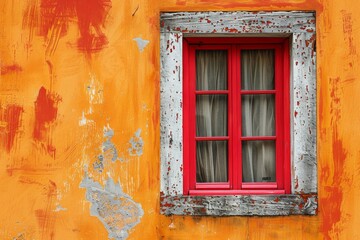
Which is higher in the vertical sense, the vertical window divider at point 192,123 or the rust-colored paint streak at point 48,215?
the vertical window divider at point 192,123

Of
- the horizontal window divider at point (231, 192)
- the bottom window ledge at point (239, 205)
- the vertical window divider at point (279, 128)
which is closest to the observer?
the bottom window ledge at point (239, 205)

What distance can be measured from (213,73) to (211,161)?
2.85 feet

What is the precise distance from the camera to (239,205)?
19.0 ft

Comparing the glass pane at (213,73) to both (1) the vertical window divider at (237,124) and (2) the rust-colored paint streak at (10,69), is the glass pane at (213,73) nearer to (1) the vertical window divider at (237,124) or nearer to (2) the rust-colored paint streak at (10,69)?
(1) the vertical window divider at (237,124)

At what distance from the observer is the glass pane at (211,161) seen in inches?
238

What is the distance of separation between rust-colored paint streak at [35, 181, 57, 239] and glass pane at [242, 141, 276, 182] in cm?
185

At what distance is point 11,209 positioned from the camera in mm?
5820

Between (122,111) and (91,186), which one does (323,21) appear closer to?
(122,111)

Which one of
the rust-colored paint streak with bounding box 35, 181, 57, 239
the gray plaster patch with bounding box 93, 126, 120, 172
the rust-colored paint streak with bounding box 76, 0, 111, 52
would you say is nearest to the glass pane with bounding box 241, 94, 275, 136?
the gray plaster patch with bounding box 93, 126, 120, 172

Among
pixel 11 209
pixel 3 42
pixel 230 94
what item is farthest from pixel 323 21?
pixel 11 209

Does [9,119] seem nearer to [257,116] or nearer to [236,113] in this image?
[236,113]

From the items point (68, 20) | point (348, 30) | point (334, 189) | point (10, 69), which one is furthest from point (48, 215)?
point (348, 30)

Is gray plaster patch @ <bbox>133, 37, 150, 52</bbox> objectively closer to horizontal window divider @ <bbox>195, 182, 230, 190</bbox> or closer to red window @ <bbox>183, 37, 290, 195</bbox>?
red window @ <bbox>183, 37, 290, 195</bbox>

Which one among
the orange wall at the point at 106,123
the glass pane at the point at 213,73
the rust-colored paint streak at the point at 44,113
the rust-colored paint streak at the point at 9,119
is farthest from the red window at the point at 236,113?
the rust-colored paint streak at the point at 9,119
